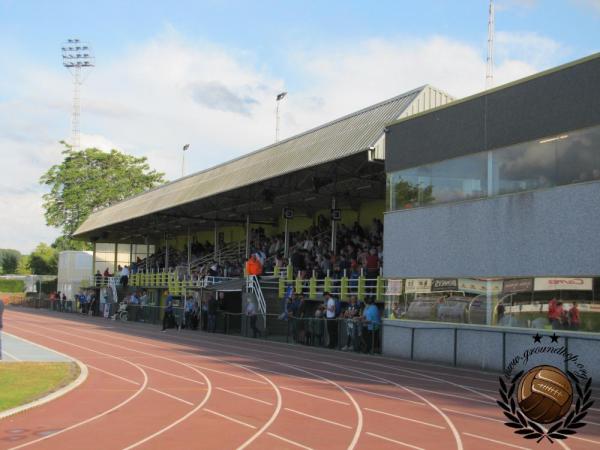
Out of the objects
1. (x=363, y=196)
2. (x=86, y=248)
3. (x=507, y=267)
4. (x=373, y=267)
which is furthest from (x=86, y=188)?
(x=507, y=267)

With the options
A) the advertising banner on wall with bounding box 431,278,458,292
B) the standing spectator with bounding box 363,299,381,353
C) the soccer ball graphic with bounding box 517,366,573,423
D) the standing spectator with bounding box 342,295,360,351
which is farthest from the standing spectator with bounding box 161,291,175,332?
the soccer ball graphic with bounding box 517,366,573,423

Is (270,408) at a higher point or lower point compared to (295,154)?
lower

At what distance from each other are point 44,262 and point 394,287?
99051 millimetres

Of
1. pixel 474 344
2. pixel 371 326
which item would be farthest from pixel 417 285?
pixel 474 344

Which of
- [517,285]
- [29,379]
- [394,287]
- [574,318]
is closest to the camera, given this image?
[29,379]

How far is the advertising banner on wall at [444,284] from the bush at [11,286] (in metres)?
84.0

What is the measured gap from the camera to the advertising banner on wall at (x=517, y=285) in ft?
63.6

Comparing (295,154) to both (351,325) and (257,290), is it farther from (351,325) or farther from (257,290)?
(351,325)

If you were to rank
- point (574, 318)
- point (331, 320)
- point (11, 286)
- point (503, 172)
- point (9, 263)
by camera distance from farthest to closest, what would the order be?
point (9, 263) → point (11, 286) → point (331, 320) → point (503, 172) → point (574, 318)

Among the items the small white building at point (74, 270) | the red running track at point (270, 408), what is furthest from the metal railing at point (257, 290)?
the small white building at point (74, 270)

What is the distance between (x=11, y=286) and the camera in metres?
97.8

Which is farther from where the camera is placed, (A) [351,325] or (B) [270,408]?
(A) [351,325]

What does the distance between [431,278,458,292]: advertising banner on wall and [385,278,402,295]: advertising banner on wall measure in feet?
5.30

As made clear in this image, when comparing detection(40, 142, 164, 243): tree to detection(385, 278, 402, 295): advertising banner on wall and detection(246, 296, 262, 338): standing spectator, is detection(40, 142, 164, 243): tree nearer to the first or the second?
detection(246, 296, 262, 338): standing spectator
